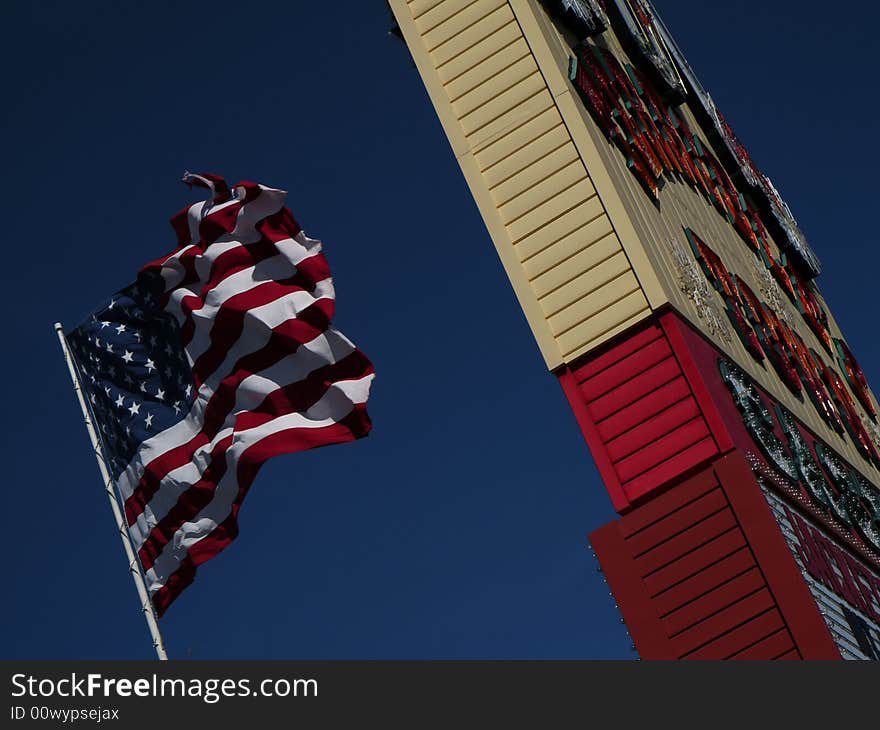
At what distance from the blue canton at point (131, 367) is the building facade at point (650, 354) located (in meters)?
3.94

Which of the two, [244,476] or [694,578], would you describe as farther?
[694,578]

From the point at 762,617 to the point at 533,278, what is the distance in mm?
4367

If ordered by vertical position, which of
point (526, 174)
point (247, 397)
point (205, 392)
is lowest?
point (247, 397)

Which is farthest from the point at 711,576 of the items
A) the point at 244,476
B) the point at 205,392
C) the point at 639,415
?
the point at 205,392

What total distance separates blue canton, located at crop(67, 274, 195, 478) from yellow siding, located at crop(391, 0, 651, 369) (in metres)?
3.94

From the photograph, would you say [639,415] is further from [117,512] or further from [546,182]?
[117,512]

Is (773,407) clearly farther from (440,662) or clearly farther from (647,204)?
(440,662)

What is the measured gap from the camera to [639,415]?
52.4 feet

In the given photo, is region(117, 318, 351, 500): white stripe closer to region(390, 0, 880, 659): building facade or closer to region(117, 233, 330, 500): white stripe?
region(117, 233, 330, 500): white stripe

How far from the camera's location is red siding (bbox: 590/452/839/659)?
572 inches

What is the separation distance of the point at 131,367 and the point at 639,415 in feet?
16.8

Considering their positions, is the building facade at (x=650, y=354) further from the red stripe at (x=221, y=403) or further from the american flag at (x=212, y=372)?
the red stripe at (x=221, y=403)

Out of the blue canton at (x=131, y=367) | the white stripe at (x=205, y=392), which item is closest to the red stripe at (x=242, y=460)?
the white stripe at (x=205, y=392)

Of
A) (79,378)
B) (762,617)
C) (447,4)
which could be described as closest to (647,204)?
(447,4)
